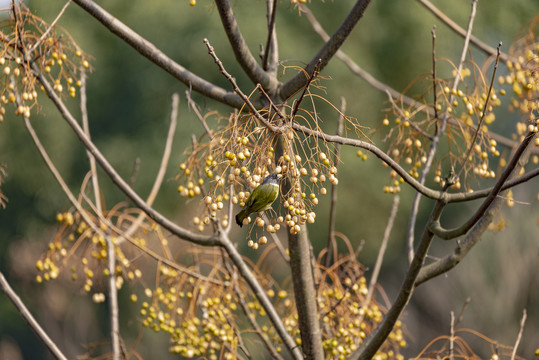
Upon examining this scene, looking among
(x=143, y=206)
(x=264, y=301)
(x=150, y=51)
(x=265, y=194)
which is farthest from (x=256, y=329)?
(x=150, y=51)

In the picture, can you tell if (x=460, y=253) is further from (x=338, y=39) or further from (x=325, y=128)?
(x=325, y=128)

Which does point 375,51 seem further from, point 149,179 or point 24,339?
point 24,339

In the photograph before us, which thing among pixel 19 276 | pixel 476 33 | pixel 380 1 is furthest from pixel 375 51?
pixel 19 276

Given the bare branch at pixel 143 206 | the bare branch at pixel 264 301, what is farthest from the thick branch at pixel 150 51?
the bare branch at pixel 264 301

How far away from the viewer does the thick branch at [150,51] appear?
1.60 metres

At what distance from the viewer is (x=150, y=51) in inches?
64.6

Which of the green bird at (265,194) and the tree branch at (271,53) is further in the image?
the tree branch at (271,53)

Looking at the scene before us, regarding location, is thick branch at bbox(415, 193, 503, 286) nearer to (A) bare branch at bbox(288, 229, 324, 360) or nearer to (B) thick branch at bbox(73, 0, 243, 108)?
(A) bare branch at bbox(288, 229, 324, 360)

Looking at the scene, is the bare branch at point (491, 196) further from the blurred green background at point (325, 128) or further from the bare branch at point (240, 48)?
the blurred green background at point (325, 128)

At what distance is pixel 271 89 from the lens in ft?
5.64

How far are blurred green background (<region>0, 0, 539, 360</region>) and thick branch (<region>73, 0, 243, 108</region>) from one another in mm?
Answer: 2874

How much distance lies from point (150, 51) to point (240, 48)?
0.25 metres

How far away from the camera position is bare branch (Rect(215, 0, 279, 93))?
1595mm

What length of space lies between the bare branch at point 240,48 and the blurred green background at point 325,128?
2894 mm
